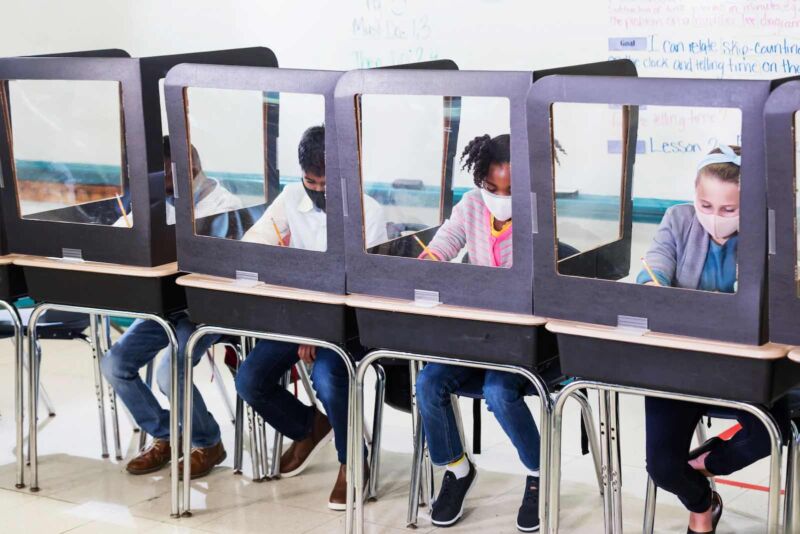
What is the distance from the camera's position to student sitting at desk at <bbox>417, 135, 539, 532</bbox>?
2707 millimetres

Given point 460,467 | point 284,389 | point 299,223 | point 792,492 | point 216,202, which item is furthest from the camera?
point 284,389

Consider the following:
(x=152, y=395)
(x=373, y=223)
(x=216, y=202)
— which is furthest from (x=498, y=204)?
(x=152, y=395)

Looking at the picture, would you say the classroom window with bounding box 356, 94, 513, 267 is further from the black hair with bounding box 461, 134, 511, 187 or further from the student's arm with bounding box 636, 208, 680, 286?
the student's arm with bounding box 636, 208, 680, 286

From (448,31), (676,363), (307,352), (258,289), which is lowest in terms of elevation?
(307,352)

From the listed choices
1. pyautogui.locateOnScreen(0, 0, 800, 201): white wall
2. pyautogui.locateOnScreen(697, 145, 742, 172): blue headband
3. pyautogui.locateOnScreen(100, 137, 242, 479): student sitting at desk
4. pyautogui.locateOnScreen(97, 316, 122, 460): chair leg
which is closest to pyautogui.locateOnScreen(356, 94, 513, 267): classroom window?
pyautogui.locateOnScreen(697, 145, 742, 172): blue headband

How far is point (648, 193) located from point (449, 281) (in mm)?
503

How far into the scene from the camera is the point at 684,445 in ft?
9.07

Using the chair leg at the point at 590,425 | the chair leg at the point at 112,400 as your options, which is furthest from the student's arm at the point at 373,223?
the chair leg at the point at 112,400

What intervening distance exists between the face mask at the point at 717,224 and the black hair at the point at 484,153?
0.44 m

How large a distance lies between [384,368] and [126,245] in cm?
78

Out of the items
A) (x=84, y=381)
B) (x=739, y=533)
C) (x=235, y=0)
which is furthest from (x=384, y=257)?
(x=235, y=0)

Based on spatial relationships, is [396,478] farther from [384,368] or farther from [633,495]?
[633,495]

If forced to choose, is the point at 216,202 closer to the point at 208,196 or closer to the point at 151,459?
the point at 208,196

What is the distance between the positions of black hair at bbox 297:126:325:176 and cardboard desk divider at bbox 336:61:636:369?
0.08 meters
